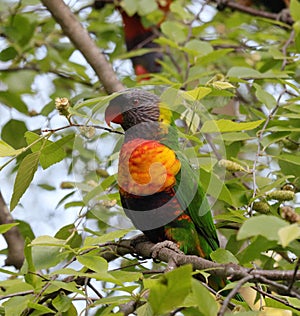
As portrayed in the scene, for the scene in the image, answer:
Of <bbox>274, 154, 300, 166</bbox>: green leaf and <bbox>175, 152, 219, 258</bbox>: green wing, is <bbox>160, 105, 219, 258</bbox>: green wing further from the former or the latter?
<bbox>274, 154, 300, 166</bbox>: green leaf

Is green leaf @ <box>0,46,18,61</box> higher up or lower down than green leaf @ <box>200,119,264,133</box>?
higher up

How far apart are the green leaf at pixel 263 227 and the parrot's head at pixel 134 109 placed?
57cm

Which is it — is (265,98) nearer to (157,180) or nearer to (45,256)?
(157,180)

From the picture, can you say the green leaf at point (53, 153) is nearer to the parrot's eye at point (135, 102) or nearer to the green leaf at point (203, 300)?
the parrot's eye at point (135, 102)

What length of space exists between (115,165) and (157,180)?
12 cm

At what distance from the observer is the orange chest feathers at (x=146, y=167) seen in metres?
1.20

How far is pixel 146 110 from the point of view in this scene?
1.27 m

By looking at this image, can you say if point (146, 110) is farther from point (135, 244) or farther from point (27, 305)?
point (27, 305)

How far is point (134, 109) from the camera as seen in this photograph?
125 cm

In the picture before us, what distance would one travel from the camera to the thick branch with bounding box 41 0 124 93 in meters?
1.69

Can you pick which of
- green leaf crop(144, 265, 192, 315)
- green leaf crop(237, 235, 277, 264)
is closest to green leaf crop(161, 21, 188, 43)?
green leaf crop(237, 235, 277, 264)

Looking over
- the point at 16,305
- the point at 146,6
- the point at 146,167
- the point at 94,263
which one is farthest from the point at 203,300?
the point at 146,6

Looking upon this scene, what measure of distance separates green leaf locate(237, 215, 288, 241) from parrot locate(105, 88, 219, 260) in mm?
514

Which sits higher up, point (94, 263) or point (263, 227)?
point (263, 227)
